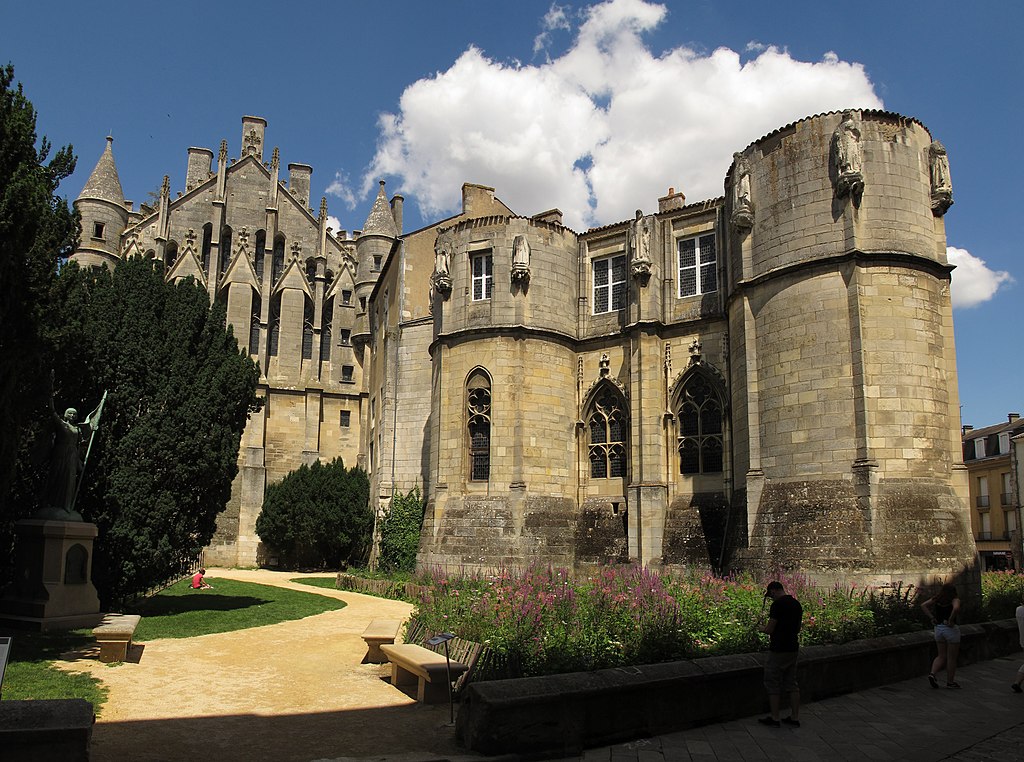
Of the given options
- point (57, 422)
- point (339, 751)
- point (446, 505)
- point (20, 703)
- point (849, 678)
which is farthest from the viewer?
point (446, 505)

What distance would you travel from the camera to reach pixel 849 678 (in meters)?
9.19

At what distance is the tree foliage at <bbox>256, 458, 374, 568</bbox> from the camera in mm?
33125

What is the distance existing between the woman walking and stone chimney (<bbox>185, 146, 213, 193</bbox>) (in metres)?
43.5

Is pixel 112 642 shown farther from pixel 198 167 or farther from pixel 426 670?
pixel 198 167

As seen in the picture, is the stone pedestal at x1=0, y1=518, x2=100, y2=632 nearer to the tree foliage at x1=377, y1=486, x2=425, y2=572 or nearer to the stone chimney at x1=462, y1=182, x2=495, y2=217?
the tree foliage at x1=377, y1=486, x2=425, y2=572

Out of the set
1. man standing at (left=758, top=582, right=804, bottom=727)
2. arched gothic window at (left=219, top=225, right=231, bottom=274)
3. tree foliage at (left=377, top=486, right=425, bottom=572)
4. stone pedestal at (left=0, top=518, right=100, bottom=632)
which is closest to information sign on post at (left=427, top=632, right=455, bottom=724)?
man standing at (left=758, top=582, right=804, bottom=727)

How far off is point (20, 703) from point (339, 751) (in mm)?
2716

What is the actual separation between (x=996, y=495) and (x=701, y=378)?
31491 millimetres

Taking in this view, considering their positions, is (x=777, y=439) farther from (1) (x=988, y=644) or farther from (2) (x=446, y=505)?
(2) (x=446, y=505)

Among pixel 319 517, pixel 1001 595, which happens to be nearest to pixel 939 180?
pixel 1001 595

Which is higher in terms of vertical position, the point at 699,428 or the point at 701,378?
the point at 701,378

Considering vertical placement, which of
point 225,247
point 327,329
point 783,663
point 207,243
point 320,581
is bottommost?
point 320,581

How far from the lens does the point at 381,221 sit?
4522 centimetres

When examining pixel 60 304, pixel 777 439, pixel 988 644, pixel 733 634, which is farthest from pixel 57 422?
pixel 988 644
